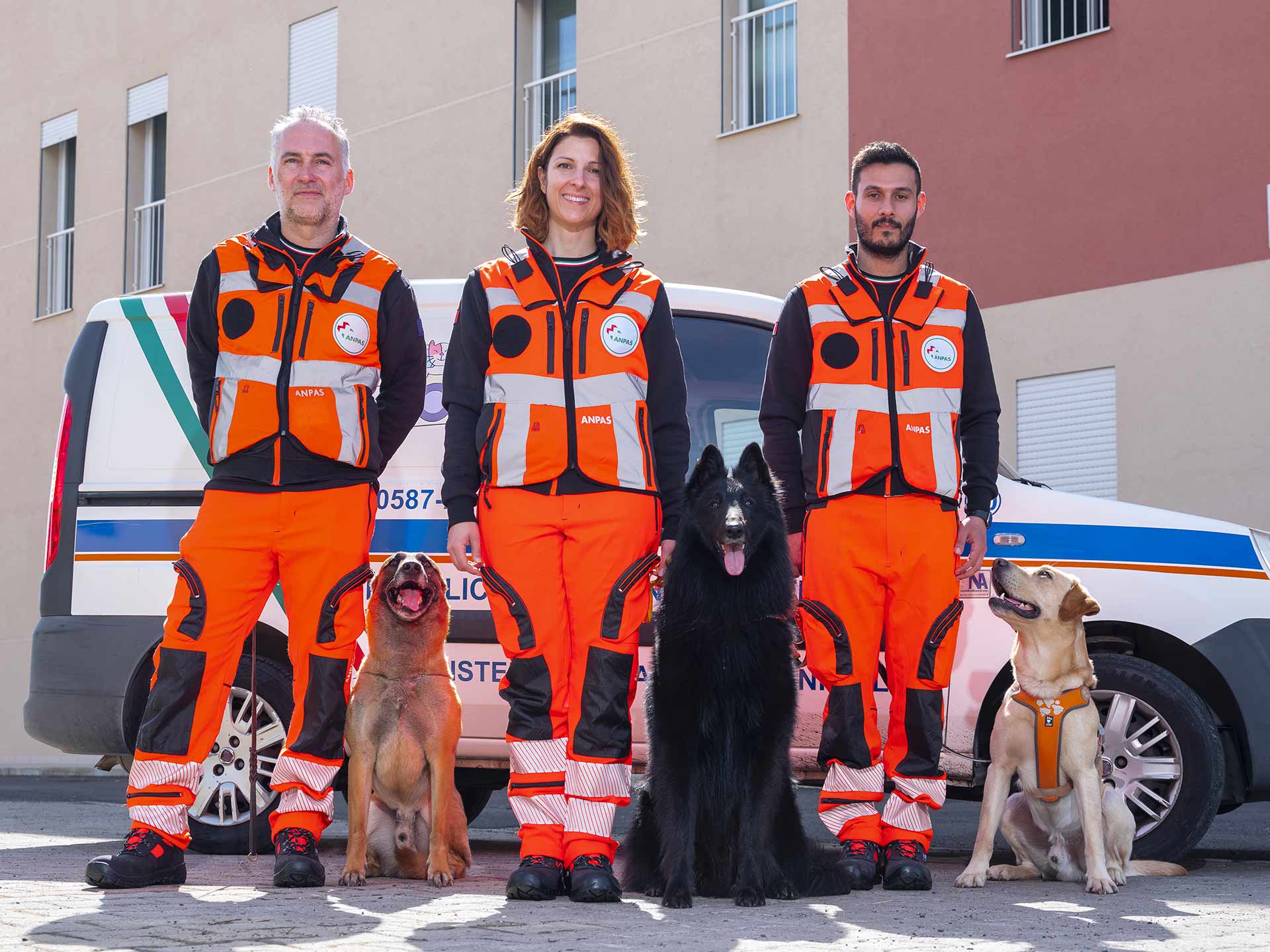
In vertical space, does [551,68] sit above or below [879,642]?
above

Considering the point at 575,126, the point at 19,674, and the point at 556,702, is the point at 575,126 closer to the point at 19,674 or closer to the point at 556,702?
the point at 556,702

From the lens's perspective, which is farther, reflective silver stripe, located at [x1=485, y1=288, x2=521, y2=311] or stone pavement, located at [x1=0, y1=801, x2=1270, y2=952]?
reflective silver stripe, located at [x1=485, y1=288, x2=521, y2=311]

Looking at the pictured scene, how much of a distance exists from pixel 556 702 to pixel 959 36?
9.00 metres

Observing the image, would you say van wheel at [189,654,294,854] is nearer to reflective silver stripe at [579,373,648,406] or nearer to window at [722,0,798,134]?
reflective silver stripe at [579,373,648,406]

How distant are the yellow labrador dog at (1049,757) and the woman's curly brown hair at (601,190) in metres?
1.78

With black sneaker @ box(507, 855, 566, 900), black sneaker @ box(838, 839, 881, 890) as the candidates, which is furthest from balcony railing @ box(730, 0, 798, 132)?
black sneaker @ box(507, 855, 566, 900)

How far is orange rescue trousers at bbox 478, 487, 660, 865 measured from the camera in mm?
4605

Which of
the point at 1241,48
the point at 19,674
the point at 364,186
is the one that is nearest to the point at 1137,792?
the point at 1241,48

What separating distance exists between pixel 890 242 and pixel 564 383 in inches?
49.6

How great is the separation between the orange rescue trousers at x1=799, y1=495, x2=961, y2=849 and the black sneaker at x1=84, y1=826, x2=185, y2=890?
6.64 ft

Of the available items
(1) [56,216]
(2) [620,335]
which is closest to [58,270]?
(1) [56,216]

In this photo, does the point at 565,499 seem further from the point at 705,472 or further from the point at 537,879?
the point at 537,879

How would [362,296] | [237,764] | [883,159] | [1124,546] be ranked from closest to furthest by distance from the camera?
1. [362,296]
2. [883,159]
3. [1124,546]
4. [237,764]

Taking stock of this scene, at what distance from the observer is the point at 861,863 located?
16.3 ft
